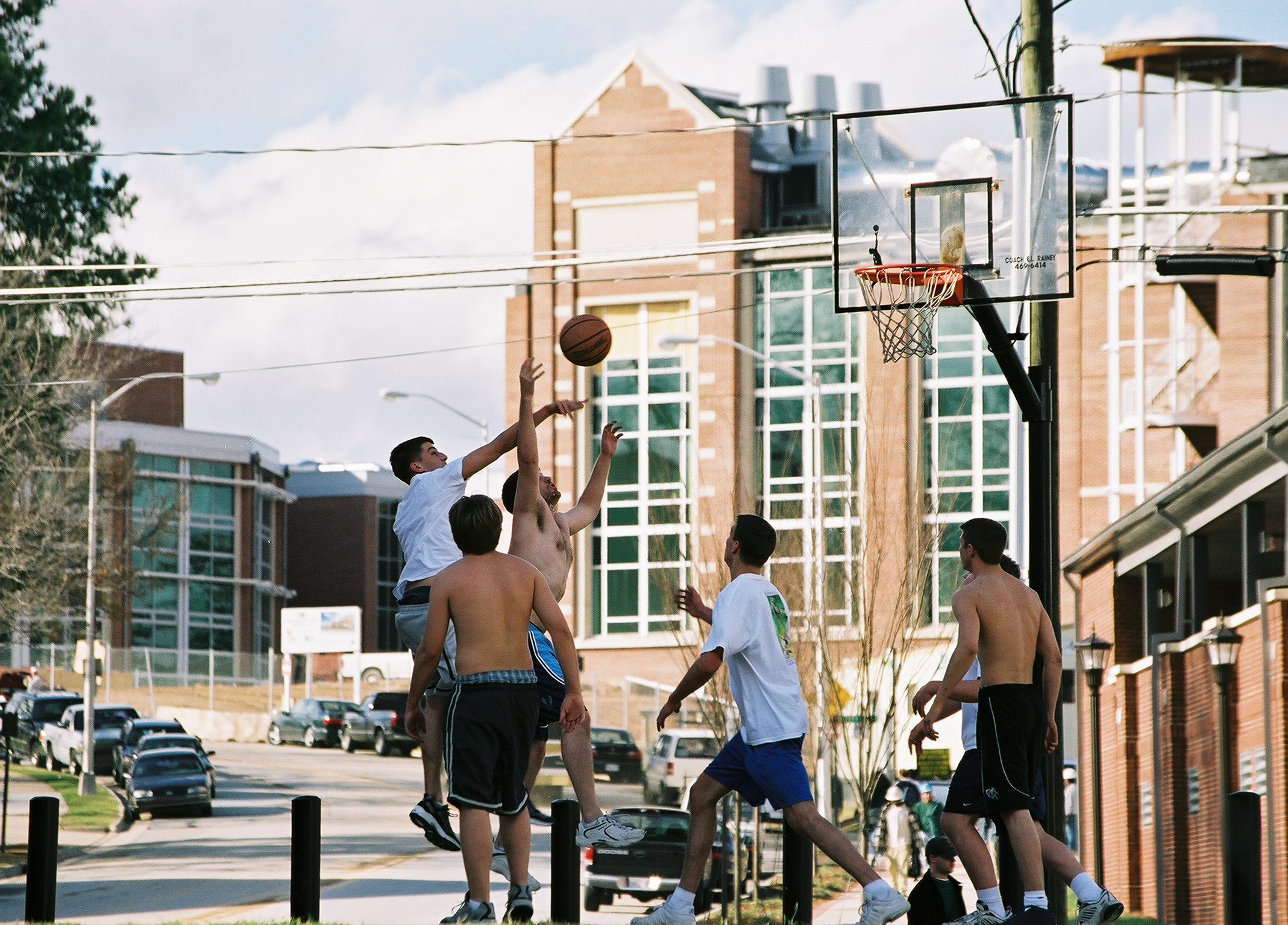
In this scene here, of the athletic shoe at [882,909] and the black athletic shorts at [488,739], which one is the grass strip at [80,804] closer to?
the black athletic shorts at [488,739]

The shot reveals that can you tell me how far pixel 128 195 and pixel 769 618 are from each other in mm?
30269

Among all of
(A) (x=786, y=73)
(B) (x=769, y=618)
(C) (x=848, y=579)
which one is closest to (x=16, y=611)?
(C) (x=848, y=579)

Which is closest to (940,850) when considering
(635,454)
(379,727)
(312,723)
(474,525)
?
(474,525)

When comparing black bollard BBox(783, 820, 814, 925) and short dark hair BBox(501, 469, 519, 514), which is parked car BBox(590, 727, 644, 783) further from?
black bollard BBox(783, 820, 814, 925)

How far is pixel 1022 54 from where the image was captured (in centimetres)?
1353

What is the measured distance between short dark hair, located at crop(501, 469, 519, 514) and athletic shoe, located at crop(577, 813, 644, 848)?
174cm

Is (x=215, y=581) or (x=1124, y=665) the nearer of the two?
(x=1124, y=665)

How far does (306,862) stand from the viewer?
32.0 ft

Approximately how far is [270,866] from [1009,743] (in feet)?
71.5

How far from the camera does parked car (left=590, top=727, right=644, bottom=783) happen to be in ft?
142

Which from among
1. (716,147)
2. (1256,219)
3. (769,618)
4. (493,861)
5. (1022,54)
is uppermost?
(716,147)

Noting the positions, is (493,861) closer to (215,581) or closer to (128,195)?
(128,195)

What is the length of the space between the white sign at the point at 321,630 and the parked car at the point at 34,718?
21574mm

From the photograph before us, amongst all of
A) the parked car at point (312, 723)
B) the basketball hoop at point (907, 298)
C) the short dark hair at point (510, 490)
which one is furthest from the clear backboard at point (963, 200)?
the parked car at point (312, 723)
